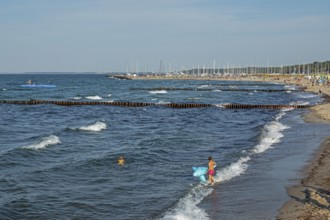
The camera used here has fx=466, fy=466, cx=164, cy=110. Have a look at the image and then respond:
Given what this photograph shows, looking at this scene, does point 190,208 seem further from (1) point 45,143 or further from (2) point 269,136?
(2) point 269,136

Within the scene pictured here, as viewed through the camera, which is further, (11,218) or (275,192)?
(275,192)

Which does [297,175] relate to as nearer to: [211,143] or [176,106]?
[211,143]

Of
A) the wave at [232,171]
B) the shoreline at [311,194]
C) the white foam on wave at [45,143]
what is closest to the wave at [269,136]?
the wave at [232,171]

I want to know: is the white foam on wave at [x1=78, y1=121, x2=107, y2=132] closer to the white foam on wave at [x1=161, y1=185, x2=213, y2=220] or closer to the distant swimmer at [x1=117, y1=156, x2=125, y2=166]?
the distant swimmer at [x1=117, y1=156, x2=125, y2=166]

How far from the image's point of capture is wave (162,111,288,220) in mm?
14875

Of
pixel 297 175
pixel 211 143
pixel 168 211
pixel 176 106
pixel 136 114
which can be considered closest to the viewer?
pixel 168 211

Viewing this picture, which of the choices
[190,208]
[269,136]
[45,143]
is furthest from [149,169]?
[269,136]

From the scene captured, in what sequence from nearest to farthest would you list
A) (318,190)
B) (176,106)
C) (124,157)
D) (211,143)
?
(318,190), (124,157), (211,143), (176,106)

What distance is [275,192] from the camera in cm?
1723

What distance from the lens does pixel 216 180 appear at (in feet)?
64.8

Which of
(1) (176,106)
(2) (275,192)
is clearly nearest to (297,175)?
(2) (275,192)

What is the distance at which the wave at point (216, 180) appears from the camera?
14.9m

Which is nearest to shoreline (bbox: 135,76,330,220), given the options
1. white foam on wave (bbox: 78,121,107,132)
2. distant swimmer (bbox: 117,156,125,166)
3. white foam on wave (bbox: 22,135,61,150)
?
distant swimmer (bbox: 117,156,125,166)

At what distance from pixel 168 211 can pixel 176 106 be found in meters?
49.1
